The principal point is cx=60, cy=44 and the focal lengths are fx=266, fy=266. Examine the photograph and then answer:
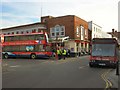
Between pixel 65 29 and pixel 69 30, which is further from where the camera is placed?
pixel 65 29

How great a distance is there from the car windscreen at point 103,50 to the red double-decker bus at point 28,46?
16154 millimetres

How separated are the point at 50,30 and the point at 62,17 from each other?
424 centimetres

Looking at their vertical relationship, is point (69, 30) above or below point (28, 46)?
above

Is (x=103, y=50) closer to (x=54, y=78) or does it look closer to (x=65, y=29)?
(x=54, y=78)

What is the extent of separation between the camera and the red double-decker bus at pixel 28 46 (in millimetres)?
40250

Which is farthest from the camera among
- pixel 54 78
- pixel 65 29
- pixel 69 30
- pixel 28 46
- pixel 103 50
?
pixel 65 29

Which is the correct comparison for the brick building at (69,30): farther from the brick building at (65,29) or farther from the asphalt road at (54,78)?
the asphalt road at (54,78)

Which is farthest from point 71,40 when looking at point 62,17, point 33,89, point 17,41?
point 33,89

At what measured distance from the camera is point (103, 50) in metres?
24.4

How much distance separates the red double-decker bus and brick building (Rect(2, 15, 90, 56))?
37.0 ft

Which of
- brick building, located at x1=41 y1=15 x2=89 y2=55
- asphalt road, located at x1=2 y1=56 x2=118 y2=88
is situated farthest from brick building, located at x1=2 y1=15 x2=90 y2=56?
asphalt road, located at x1=2 y1=56 x2=118 y2=88

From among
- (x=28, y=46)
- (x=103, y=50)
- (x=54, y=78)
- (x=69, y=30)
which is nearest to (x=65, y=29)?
(x=69, y=30)

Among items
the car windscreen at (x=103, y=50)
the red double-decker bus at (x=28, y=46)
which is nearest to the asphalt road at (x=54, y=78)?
the car windscreen at (x=103, y=50)

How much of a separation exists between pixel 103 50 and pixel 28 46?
19386 mm
